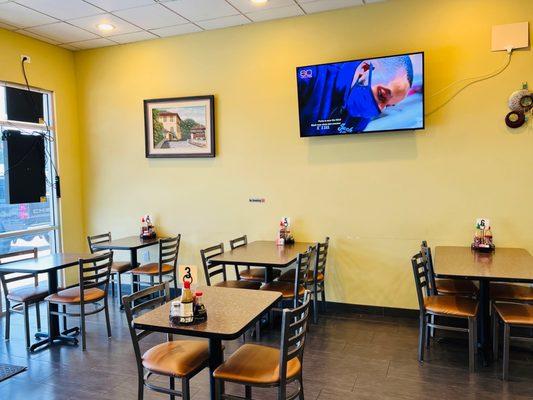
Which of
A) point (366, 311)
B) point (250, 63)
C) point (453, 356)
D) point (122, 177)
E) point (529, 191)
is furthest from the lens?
point (122, 177)

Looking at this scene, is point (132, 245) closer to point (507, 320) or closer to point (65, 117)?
point (65, 117)

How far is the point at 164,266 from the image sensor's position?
5.11 m

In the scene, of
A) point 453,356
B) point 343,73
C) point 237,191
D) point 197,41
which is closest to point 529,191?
point 453,356

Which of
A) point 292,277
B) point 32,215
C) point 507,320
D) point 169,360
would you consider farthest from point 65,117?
point 507,320

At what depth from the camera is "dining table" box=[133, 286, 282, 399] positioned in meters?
2.14

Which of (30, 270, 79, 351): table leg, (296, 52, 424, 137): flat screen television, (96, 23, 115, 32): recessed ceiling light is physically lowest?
(30, 270, 79, 351): table leg

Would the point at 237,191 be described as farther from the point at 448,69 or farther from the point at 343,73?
the point at 448,69

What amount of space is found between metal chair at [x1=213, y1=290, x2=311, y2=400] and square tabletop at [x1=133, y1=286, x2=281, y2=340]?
0.22 meters

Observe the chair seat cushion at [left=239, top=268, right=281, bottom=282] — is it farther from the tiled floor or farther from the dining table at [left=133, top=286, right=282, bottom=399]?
the dining table at [left=133, top=286, right=282, bottom=399]

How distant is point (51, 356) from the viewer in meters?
3.73

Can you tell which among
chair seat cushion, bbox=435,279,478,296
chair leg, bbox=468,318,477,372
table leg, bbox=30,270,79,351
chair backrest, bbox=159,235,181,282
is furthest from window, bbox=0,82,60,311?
chair leg, bbox=468,318,477,372

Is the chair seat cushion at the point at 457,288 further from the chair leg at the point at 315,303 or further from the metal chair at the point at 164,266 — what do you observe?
the metal chair at the point at 164,266

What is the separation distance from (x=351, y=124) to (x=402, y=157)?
629mm

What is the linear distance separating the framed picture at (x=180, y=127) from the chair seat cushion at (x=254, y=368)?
124 inches
